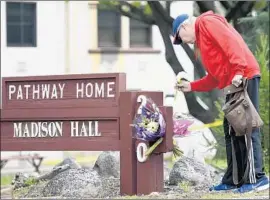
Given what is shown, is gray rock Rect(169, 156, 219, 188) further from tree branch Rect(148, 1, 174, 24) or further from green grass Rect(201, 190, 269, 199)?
tree branch Rect(148, 1, 174, 24)

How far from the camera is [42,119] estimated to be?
7699 millimetres

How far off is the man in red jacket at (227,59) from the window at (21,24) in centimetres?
2030

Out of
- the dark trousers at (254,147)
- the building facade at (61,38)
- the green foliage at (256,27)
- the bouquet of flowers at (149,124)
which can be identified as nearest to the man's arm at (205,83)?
the dark trousers at (254,147)

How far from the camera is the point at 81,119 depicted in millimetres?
7441

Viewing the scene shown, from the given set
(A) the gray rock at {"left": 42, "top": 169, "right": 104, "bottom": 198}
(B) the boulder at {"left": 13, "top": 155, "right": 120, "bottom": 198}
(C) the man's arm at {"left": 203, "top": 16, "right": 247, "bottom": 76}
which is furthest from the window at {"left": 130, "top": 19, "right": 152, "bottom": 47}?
(C) the man's arm at {"left": 203, "top": 16, "right": 247, "bottom": 76}

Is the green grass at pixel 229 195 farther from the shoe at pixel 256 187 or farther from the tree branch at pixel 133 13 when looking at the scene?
the tree branch at pixel 133 13

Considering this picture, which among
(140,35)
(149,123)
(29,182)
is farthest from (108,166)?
(140,35)

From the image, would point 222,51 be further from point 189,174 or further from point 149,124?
point 189,174

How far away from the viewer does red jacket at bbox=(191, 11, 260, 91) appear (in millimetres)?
5723

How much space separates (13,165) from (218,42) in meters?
19.0

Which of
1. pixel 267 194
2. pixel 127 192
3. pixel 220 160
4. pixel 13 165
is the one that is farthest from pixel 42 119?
pixel 13 165

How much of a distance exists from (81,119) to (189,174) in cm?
127

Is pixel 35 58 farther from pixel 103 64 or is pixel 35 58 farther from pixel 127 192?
pixel 127 192

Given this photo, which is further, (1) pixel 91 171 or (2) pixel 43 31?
(2) pixel 43 31
